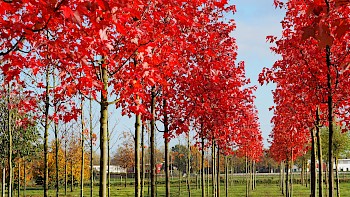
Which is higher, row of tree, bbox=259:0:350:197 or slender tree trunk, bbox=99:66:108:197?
row of tree, bbox=259:0:350:197

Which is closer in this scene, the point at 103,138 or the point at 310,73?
the point at 103,138

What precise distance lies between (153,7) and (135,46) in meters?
1.56

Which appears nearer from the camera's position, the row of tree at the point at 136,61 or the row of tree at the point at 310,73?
the row of tree at the point at 136,61

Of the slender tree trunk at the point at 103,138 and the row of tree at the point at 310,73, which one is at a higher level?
the row of tree at the point at 310,73

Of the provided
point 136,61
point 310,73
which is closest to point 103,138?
point 136,61

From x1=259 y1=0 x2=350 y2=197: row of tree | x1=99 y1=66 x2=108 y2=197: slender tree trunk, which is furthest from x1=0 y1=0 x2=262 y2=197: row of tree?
x1=259 y1=0 x2=350 y2=197: row of tree

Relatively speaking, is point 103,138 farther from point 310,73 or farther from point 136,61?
point 310,73

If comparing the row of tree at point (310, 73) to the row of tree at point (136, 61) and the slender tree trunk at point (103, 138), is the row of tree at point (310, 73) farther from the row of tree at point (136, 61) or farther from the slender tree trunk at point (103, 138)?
the slender tree trunk at point (103, 138)

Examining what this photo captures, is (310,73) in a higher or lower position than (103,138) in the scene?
higher

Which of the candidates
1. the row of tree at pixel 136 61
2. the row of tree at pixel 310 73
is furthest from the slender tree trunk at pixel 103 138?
the row of tree at pixel 310 73

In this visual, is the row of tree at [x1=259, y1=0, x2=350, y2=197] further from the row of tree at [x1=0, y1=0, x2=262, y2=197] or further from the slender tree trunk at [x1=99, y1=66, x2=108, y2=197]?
the slender tree trunk at [x1=99, y1=66, x2=108, y2=197]

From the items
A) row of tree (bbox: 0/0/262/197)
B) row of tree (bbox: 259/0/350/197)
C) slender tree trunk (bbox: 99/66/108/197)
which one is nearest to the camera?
row of tree (bbox: 0/0/262/197)

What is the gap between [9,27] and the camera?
4.53m

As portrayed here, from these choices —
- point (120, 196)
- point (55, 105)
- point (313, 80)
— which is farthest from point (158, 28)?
point (120, 196)
